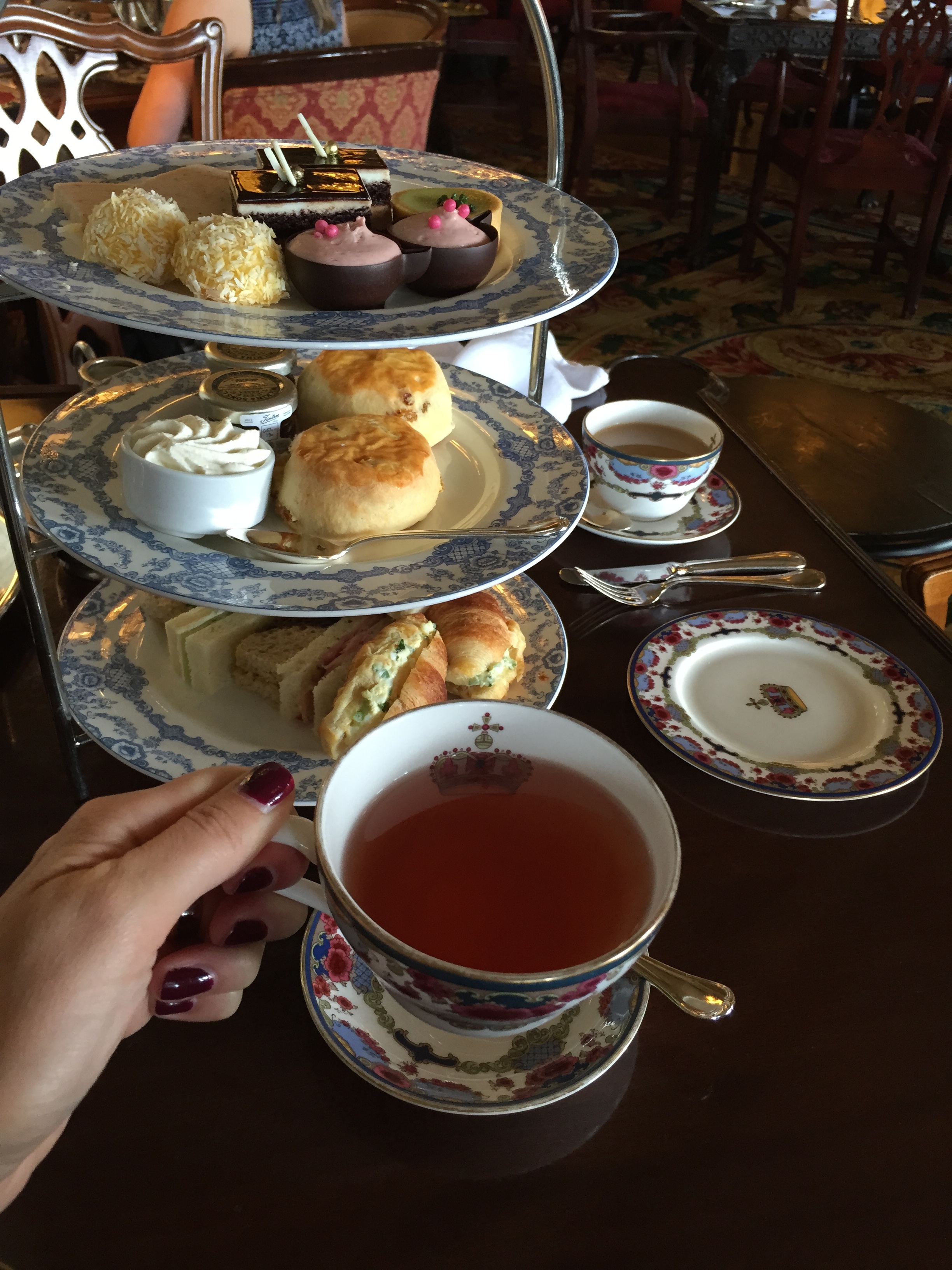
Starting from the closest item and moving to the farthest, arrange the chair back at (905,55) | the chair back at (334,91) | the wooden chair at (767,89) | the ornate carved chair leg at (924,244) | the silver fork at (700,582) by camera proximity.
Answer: the silver fork at (700,582)
the chair back at (334,91)
the chair back at (905,55)
the ornate carved chair leg at (924,244)
the wooden chair at (767,89)

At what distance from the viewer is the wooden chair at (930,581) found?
92cm

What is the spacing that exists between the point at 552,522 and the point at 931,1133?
0.38 meters

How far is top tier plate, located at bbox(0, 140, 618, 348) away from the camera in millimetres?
482

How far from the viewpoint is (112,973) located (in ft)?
1.36

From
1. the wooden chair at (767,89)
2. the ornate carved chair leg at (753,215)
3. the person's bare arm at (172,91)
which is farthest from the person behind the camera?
the wooden chair at (767,89)

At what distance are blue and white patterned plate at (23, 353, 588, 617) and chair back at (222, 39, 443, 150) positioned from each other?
134cm

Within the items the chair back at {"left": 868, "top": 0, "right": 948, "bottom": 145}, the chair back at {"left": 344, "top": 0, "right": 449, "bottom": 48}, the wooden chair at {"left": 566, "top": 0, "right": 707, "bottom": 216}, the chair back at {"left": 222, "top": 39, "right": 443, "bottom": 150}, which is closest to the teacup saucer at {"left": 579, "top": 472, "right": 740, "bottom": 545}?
the chair back at {"left": 222, "top": 39, "right": 443, "bottom": 150}

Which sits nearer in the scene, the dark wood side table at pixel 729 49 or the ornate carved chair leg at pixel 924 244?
the ornate carved chair leg at pixel 924 244

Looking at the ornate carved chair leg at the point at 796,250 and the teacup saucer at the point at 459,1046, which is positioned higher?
the teacup saucer at the point at 459,1046

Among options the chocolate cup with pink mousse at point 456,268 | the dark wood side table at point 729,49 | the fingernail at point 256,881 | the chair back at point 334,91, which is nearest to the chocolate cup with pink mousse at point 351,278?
the chocolate cup with pink mousse at point 456,268

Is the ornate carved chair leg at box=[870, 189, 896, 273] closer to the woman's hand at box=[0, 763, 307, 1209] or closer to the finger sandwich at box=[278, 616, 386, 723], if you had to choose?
the finger sandwich at box=[278, 616, 386, 723]

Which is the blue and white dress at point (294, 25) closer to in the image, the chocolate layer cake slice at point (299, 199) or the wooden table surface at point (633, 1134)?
the chocolate layer cake slice at point (299, 199)

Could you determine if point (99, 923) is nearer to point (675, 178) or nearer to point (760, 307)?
point (760, 307)

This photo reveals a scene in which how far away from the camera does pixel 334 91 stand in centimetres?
189
